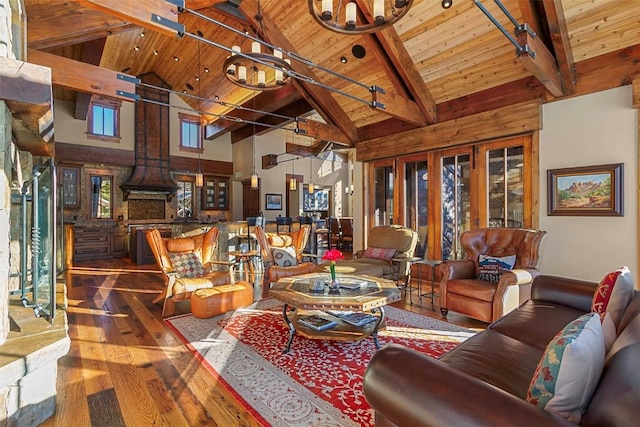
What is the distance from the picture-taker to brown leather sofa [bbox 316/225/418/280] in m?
4.66

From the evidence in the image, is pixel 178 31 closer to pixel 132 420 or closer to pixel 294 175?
pixel 132 420

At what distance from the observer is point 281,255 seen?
4957 millimetres

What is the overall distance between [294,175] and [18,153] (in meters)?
9.45

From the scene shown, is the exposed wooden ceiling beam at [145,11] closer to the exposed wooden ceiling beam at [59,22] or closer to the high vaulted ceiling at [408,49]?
the high vaulted ceiling at [408,49]

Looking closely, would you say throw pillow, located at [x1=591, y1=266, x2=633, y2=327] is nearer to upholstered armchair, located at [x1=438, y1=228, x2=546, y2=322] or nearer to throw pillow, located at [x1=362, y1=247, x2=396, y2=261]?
upholstered armchair, located at [x1=438, y1=228, x2=546, y2=322]

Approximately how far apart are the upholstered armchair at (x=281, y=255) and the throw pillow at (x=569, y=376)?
3681mm

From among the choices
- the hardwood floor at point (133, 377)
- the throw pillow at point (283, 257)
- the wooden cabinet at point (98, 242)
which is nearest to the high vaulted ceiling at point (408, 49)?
the throw pillow at point (283, 257)

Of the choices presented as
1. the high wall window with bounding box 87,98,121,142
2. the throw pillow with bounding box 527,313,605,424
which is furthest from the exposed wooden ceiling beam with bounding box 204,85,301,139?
the throw pillow with bounding box 527,313,605,424

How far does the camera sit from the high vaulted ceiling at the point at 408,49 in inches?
134

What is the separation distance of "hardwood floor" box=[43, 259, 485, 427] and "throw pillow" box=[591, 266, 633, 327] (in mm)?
1833

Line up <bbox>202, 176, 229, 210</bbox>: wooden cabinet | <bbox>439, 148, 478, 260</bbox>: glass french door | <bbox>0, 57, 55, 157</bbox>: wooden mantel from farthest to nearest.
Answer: <bbox>202, 176, 229, 210</bbox>: wooden cabinet, <bbox>439, 148, 478, 260</bbox>: glass french door, <bbox>0, 57, 55, 157</bbox>: wooden mantel

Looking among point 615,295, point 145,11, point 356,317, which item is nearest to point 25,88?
point 145,11

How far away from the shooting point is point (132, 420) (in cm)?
189

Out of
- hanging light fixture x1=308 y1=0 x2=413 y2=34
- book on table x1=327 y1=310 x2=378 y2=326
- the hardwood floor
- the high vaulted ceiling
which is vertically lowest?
the hardwood floor
